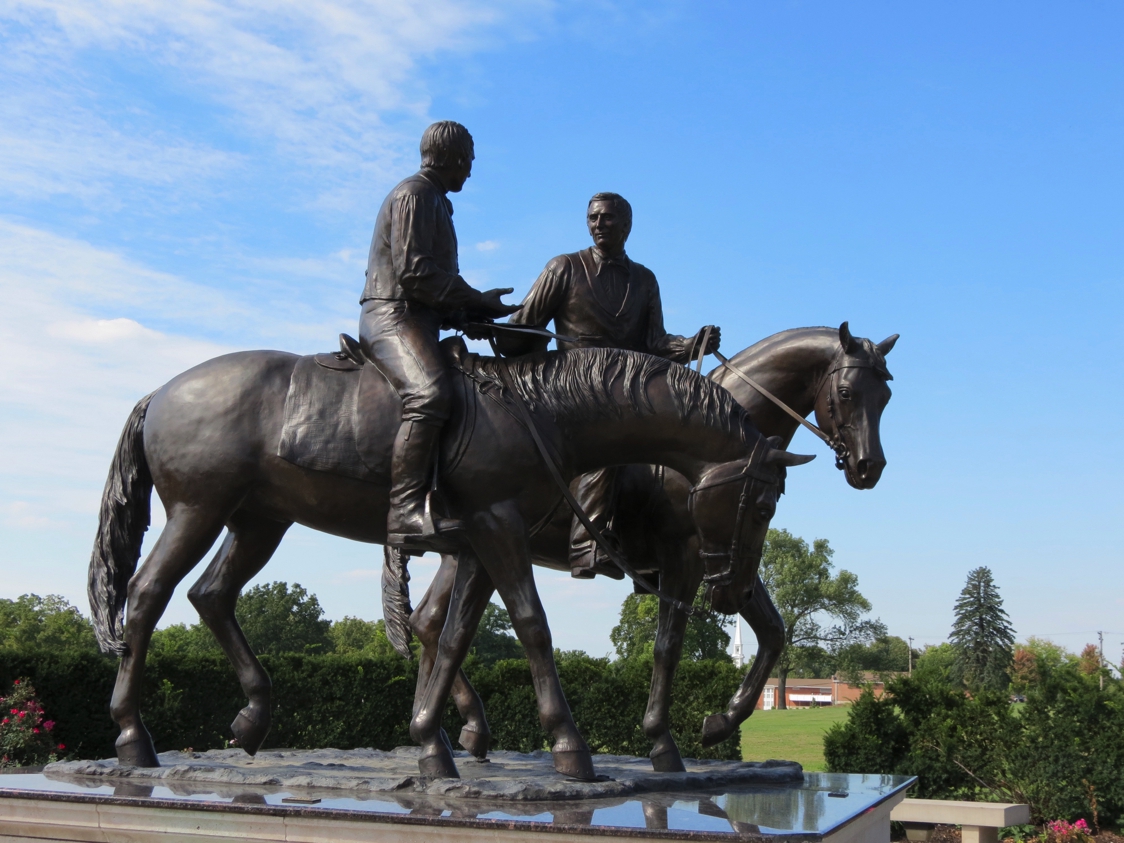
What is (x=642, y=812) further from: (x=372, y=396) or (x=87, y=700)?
(x=87, y=700)

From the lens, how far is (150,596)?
20.7ft

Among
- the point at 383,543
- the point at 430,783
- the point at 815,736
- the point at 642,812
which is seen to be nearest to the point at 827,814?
the point at 642,812

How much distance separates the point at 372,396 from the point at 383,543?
995 millimetres

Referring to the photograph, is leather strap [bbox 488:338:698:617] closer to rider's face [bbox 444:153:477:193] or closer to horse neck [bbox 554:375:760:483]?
horse neck [bbox 554:375:760:483]

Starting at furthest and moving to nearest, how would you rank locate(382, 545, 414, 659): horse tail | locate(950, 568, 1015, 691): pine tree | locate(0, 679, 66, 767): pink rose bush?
1. locate(950, 568, 1015, 691): pine tree
2. locate(0, 679, 66, 767): pink rose bush
3. locate(382, 545, 414, 659): horse tail

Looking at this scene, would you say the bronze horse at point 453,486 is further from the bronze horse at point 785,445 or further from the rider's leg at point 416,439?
the bronze horse at point 785,445

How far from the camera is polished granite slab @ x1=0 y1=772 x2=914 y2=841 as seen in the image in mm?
4535

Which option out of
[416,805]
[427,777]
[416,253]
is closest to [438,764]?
[427,777]

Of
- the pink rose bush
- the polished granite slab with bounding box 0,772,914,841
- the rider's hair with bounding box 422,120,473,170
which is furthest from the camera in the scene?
Result: the pink rose bush

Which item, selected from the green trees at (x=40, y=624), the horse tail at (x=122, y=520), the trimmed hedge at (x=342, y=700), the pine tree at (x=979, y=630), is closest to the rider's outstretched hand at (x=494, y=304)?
the horse tail at (x=122, y=520)

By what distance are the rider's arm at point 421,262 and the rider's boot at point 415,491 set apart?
0.86 m

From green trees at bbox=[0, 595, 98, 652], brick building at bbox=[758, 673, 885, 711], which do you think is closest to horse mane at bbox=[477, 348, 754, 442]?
green trees at bbox=[0, 595, 98, 652]

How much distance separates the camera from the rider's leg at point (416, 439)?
225 inches

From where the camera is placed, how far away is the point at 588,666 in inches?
511
